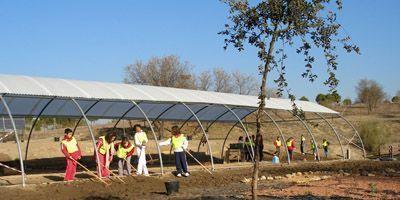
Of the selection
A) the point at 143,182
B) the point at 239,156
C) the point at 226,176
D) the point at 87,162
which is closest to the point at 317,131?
the point at 239,156

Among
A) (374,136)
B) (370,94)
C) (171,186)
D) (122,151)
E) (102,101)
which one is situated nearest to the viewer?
(171,186)

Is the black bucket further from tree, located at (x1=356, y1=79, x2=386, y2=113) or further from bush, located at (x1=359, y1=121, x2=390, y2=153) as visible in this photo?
tree, located at (x1=356, y1=79, x2=386, y2=113)

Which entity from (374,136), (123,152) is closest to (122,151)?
(123,152)

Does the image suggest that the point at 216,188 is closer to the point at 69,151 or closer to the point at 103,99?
the point at 69,151

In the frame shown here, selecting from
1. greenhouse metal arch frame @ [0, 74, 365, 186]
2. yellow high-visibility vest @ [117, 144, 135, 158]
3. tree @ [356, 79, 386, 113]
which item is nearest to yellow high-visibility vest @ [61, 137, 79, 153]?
greenhouse metal arch frame @ [0, 74, 365, 186]

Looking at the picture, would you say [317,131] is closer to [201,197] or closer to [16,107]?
[16,107]

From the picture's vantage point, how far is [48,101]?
59.9 feet

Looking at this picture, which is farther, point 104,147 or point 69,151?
point 104,147

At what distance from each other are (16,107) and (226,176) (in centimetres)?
813

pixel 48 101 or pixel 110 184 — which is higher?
pixel 48 101

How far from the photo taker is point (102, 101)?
1950 cm

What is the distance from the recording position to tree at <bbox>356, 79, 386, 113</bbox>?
66500 millimetres

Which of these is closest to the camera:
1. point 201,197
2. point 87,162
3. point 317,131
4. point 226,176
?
point 201,197

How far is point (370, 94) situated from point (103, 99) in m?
56.7
